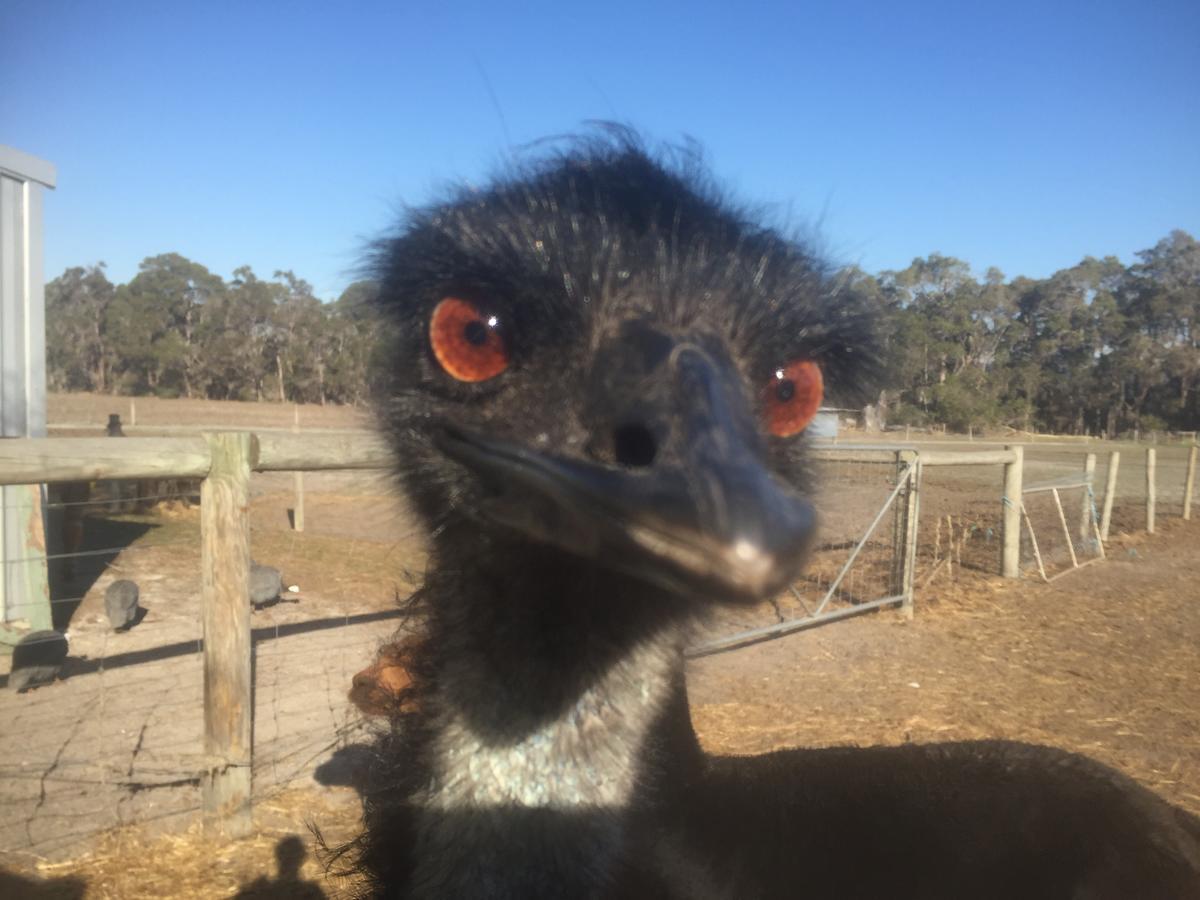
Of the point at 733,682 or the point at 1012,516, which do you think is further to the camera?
the point at 1012,516

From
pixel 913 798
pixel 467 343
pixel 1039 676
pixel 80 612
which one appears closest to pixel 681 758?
pixel 913 798

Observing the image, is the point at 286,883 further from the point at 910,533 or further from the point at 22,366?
the point at 910,533

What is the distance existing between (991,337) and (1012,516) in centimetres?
2596

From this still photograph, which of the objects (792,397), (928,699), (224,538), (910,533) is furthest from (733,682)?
(792,397)

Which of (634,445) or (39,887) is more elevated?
(634,445)

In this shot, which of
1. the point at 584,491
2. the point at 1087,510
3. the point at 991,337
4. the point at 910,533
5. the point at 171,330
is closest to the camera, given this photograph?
the point at 584,491

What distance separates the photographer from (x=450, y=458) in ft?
4.23

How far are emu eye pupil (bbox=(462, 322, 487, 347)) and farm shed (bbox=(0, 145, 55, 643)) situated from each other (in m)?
5.66

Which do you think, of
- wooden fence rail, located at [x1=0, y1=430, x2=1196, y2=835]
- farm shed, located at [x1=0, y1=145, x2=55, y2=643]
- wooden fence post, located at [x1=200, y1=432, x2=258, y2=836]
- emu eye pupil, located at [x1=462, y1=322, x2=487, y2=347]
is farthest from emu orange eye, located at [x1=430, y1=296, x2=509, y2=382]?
farm shed, located at [x1=0, y1=145, x2=55, y2=643]

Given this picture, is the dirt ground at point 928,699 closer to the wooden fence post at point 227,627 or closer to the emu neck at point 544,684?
the wooden fence post at point 227,627

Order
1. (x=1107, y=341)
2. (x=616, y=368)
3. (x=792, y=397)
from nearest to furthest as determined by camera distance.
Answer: (x=616, y=368), (x=792, y=397), (x=1107, y=341)

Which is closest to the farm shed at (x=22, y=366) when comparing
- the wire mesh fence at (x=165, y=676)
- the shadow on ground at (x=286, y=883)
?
the wire mesh fence at (x=165, y=676)

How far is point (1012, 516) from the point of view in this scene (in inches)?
365

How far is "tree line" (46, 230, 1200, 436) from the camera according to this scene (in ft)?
92.8
